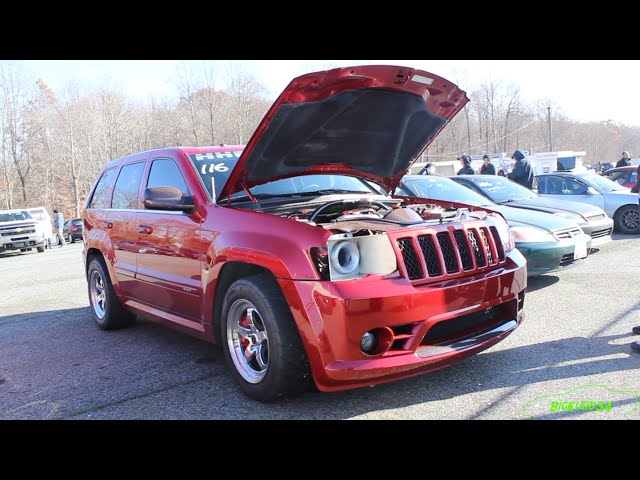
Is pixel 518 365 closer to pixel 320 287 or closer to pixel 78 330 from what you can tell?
pixel 320 287

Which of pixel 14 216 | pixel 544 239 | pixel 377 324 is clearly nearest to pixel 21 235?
pixel 14 216

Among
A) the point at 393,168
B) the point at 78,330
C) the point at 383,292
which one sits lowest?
the point at 78,330

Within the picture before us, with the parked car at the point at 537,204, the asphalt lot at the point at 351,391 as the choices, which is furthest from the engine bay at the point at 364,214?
the parked car at the point at 537,204

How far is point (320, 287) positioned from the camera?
303 cm

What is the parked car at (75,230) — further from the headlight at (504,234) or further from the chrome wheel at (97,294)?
the headlight at (504,234)

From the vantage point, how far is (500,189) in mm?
8297

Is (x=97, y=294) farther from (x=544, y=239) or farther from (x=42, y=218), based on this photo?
(x=42, y=218)

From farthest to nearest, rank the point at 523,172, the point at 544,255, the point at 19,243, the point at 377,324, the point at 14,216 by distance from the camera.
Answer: the point at 14,216 < the point at 19,243 < the point at 523,172 < the point at 544,255 < the point at 377,324

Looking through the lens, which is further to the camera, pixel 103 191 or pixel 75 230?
pixel 75 230

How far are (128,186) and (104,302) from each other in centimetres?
138

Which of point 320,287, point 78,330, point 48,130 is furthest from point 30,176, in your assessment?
point 320,287

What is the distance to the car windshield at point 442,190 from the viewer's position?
7.61 m
